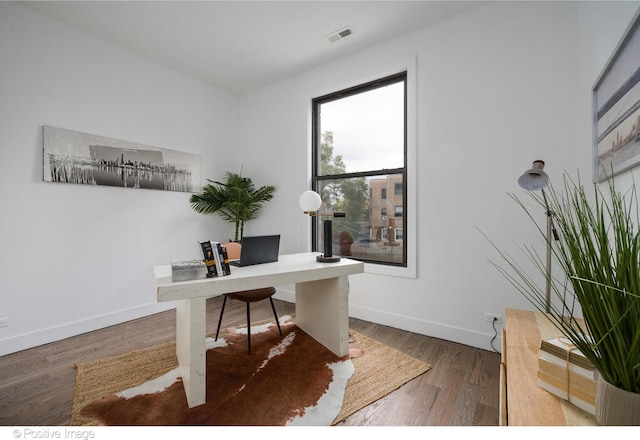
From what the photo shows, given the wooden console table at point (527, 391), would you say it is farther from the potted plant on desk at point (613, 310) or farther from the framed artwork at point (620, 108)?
the framed artwork at point (620, 108)

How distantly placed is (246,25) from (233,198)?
203cm

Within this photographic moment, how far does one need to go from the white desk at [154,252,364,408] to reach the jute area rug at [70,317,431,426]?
0.18 meters

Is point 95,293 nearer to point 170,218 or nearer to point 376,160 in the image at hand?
point 170,218

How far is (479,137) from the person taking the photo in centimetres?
256

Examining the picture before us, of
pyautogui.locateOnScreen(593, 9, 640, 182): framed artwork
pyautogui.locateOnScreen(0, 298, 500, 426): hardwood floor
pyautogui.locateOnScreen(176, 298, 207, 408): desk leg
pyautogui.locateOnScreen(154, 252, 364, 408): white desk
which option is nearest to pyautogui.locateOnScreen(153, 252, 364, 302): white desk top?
pyautogui.locateOnScreen(154, 252, 364, 408): white desk

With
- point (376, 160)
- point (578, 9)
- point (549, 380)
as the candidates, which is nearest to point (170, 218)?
point (376, 160)

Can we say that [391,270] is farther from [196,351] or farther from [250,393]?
[196,351]

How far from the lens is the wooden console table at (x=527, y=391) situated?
0.90 meters

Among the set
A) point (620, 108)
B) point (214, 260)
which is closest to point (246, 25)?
point (214, 260)

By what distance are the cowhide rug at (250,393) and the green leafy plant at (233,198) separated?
6.34ft

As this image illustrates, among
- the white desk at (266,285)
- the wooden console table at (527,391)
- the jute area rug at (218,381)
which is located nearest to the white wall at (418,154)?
the jute area rug at (218,381)

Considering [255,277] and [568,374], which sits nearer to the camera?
[568,374]

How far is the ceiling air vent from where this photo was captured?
2.93 metres
